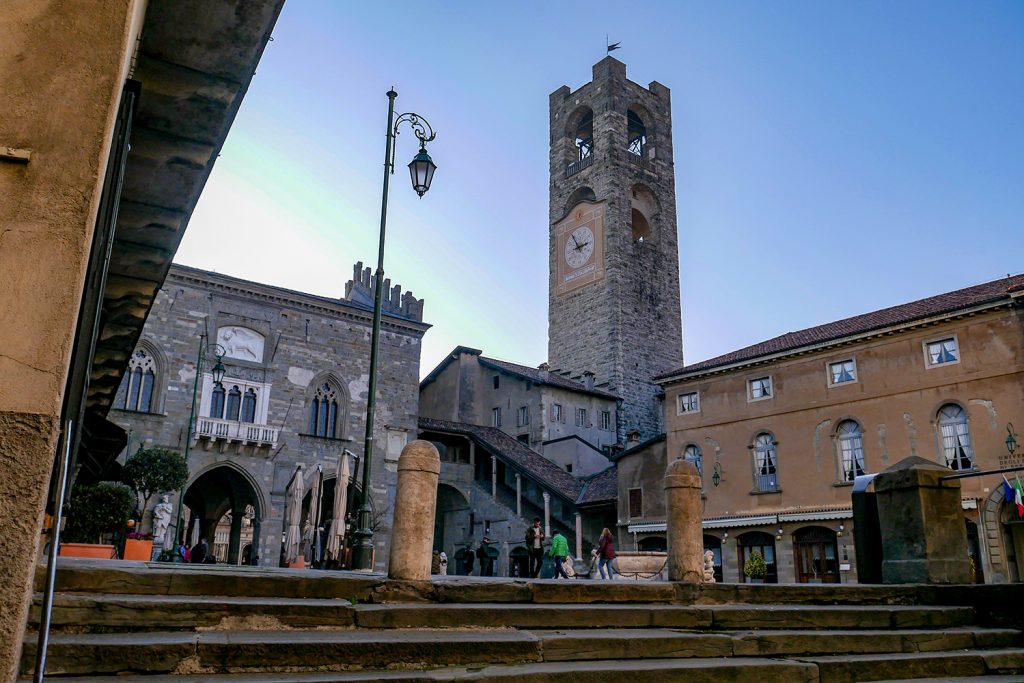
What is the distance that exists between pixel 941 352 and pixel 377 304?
1939 centimetres

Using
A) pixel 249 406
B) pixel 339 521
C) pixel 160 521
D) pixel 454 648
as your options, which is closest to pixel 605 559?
pixel 339 521

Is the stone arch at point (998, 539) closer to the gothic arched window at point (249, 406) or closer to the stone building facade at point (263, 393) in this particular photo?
the stone building facade at point (263, 393)

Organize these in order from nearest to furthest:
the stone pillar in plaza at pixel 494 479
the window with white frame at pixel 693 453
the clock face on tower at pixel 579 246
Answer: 1. the window with white frame at pixel 693 453
2. the stone pillar in plaza at pixel 494 479
3. the clock face on tower at pixel 579 246

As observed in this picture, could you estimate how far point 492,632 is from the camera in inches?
217

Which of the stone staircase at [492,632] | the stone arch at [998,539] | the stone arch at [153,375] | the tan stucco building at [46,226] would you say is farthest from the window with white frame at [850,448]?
the tan stucco building at [46,226]

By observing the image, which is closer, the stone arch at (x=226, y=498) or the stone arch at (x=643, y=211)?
the stone arch at (x=226, y=498)

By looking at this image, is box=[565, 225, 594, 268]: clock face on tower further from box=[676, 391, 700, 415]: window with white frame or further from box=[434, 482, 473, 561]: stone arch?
box=[676, 391, 700, 415]: window with white frame

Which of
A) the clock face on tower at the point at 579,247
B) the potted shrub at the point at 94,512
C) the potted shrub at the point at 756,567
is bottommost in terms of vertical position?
the potted shrub at the point at 756,567

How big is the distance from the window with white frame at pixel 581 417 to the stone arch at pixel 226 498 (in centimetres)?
1695

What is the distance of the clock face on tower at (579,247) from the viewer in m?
47.9

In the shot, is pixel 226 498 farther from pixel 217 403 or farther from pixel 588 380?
pixel 588 380

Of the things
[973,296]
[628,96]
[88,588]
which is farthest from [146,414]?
[628,96]

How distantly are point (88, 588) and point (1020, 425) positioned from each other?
24022mm

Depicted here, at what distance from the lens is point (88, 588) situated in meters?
5.07
